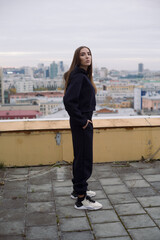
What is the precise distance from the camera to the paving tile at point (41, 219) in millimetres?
2711

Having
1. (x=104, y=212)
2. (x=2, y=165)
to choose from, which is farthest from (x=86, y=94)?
(x=2, y=165)

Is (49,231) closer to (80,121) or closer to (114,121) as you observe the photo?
(80,121)

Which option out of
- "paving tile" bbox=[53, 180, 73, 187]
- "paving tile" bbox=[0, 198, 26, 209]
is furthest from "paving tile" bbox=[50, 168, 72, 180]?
"paving tile" bbox=[0, 198, 26, 209]

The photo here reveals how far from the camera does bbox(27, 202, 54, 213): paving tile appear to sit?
298 cm

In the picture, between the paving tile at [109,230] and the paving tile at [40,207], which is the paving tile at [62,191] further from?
the paving tile at [109,230]

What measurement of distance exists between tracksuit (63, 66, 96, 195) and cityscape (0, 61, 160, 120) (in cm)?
4149

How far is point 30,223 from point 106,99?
85.8 meters

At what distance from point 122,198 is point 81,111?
0.99 m

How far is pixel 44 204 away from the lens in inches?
123

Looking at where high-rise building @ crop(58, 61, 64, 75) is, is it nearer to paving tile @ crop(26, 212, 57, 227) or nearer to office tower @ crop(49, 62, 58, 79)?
office tower @ crop(49, 62, 58, 79)

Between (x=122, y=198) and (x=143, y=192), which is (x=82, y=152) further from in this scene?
(x=143, y=192)

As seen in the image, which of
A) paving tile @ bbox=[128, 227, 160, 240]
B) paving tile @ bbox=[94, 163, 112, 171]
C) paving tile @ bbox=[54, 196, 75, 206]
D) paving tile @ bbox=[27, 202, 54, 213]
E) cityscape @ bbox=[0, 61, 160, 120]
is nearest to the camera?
paving tile @ bbox=[128, 227, 160, 240]

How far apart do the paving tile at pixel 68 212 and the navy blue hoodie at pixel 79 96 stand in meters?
0.77

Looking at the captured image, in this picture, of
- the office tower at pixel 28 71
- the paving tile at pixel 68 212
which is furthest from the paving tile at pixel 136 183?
the office tower at pixel 28 71
